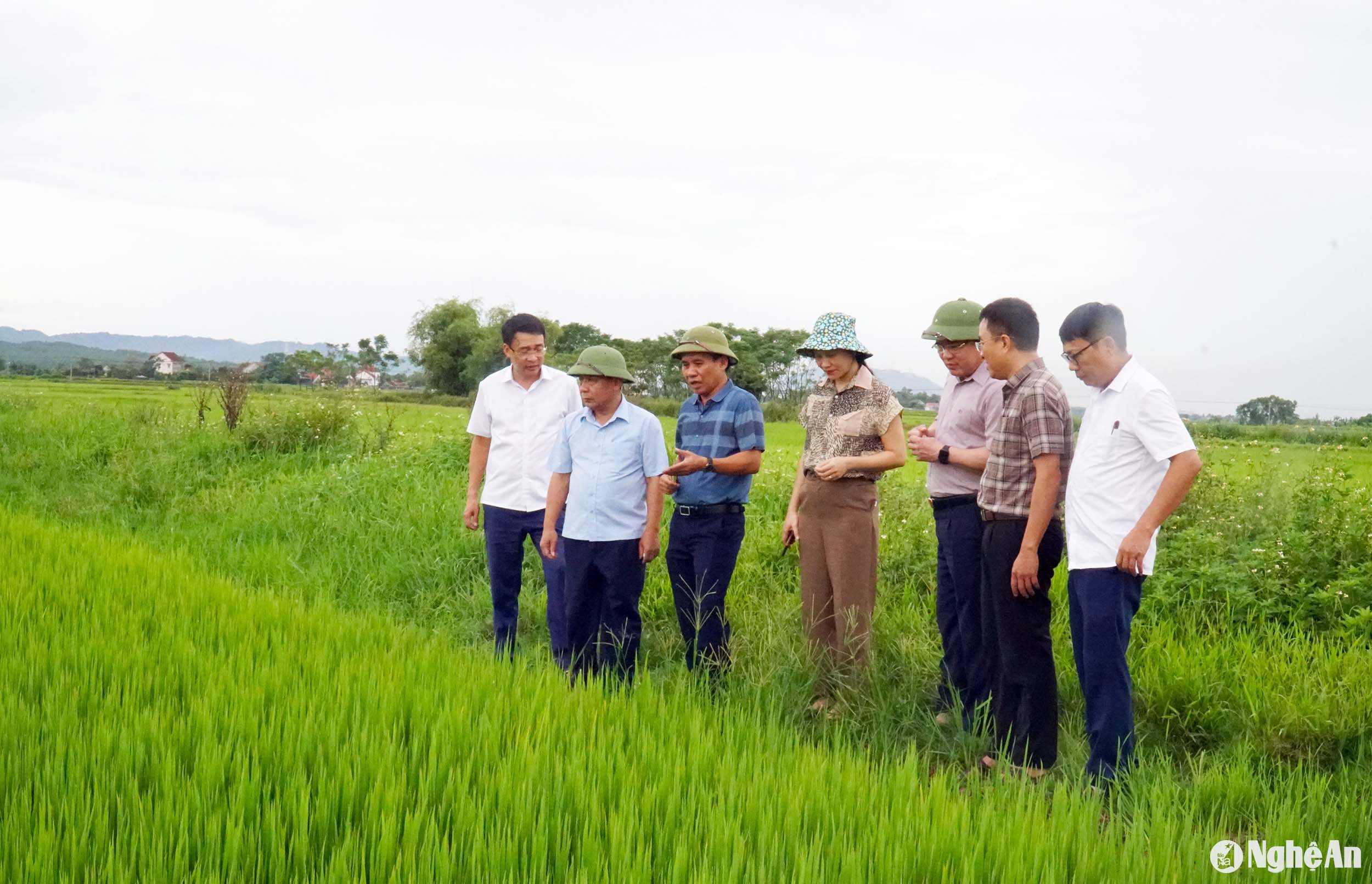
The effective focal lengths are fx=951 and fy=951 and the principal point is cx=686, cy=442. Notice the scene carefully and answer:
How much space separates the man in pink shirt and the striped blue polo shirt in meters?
0.83

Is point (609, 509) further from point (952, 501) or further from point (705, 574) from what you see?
point (952, 501)

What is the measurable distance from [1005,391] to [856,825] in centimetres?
199

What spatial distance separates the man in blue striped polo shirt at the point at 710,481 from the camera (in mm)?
4676

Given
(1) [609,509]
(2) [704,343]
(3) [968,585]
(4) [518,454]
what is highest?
(2) [704,343]

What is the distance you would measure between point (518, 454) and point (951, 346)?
2.44 meters

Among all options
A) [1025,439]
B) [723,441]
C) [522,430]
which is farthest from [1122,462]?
[522,430]

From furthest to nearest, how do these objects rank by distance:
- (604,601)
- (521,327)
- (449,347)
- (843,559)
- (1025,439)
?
(449,347) → (521,327) → (604,601) → (843,559) → (1025,439)

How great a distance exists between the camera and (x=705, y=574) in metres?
4.74

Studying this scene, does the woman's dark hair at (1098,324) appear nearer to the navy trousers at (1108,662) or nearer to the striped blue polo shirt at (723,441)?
the navy trousers at (1108,662)

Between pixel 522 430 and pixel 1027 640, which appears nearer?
pixel 1027 640

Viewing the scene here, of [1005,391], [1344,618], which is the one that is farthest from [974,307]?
[1344,618]

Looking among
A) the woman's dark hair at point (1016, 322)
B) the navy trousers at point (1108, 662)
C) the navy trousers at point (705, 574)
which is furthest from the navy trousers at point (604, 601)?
the navy trousers at point (1108, 662)

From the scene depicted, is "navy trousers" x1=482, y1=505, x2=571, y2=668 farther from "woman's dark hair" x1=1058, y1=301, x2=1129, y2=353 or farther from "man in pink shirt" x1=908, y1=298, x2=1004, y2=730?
"woman's dark hair" x1=1058, y1=301, x2=1129, y2=353

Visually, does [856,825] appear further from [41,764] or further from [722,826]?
[41,764]
